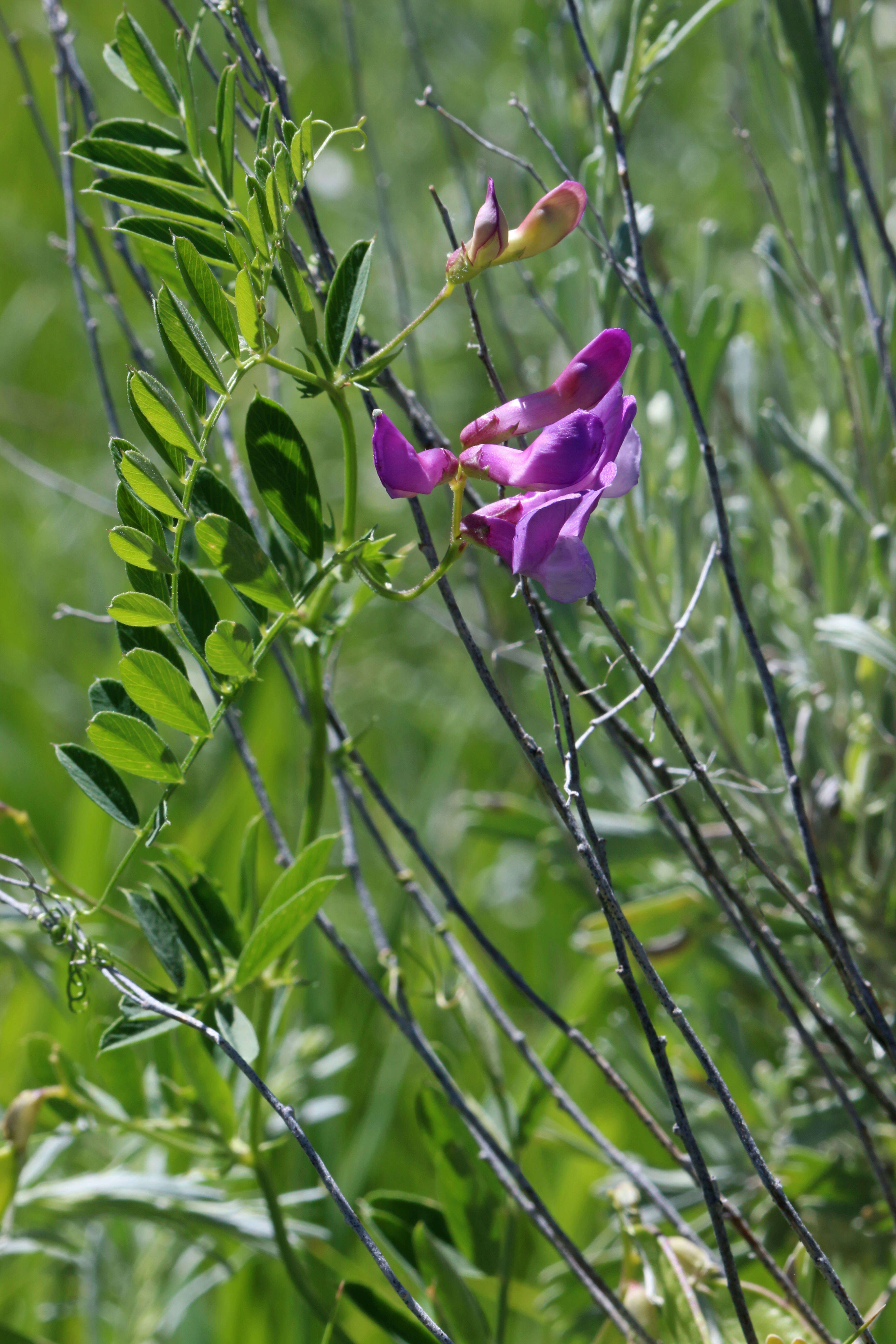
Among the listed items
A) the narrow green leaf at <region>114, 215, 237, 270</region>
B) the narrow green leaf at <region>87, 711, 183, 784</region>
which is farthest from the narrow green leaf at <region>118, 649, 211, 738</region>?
the narrow green leaf at <region>114, 215, 237, 270</region>

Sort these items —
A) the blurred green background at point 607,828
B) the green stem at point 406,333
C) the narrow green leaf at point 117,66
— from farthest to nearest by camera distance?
the blurred green background at point 607,828
the narrow green leaf at point 117,66
the green stem at point 406,333

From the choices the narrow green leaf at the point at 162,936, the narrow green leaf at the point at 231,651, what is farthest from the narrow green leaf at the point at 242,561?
the narrow green leaf at the point at 162,936

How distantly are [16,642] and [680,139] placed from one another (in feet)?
3.38

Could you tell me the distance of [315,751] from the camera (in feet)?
1.12

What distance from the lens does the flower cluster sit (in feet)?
0.82

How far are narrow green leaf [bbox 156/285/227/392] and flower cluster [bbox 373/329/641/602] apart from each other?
55 mm

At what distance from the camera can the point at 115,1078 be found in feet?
1.36

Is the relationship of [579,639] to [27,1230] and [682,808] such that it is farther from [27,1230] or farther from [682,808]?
[27,1230]

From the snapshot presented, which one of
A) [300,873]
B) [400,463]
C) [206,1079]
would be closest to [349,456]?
[400,463]

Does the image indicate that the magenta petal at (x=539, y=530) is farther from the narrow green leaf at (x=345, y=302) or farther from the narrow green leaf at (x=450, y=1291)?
the narrow green leaf at (x=450, y=1291)

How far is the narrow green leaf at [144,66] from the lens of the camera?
33 cm

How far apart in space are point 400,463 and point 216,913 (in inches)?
7.1

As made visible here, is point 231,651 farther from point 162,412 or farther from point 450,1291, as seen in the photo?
point 450,1291

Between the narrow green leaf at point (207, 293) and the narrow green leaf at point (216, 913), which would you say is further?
the narrow green leaf at point (216, 913)
